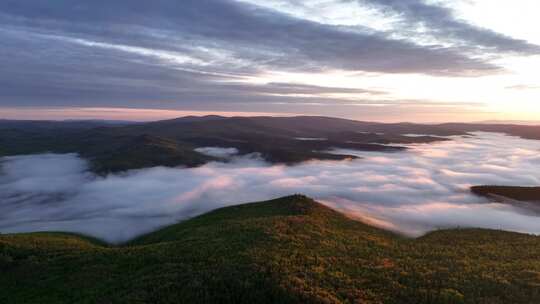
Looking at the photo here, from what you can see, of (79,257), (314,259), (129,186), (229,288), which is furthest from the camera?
(129,186)

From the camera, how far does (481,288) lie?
2244cm

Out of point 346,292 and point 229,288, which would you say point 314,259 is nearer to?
point 346,292

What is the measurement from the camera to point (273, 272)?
22.3 metres

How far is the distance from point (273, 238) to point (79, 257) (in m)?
19.2

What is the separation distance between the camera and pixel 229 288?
2023 cm

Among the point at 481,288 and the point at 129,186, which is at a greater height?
the point at 481,288

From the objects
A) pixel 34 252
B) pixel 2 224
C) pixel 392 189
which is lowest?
pixel 2 224

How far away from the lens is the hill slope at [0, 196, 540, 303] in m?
20.3

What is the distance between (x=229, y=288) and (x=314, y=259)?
963cm

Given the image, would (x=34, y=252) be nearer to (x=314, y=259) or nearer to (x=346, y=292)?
(x=314, y=259)

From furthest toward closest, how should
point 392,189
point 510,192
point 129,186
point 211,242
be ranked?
point 129,186
point 392,189
point 510,192
point 211,242

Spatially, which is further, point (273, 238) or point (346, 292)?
point (273, 238)

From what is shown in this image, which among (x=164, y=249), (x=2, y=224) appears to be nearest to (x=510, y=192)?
(x=164, y=249)

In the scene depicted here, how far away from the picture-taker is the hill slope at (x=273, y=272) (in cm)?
2028
